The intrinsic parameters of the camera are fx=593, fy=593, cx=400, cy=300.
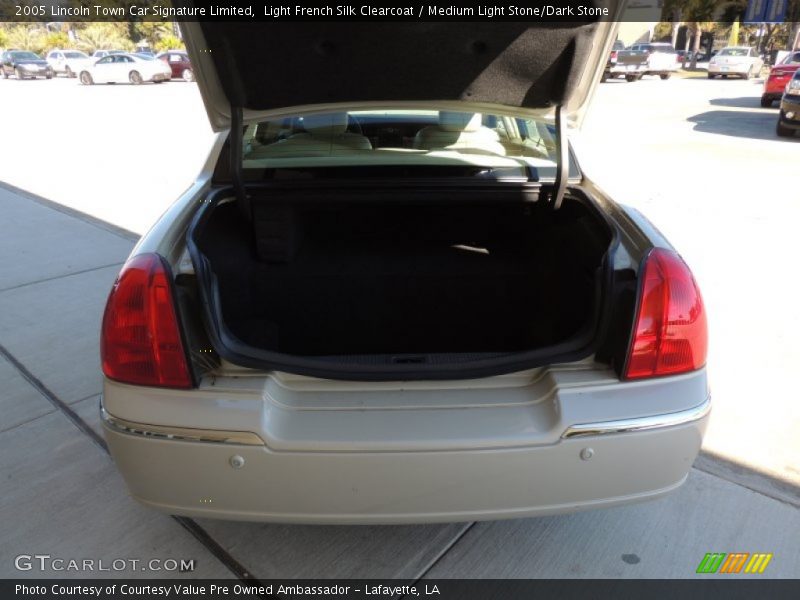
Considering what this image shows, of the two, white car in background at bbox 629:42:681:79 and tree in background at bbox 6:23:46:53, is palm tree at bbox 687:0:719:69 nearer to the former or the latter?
white car in background at bbox 629:42:681:79

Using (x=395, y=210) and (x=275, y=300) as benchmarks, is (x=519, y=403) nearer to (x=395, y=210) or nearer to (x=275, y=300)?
(x=275, y=300)

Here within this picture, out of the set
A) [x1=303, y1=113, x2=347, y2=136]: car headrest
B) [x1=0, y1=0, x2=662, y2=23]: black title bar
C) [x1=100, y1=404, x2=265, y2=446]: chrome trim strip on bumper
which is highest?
[x1=0, y1=0, x2=662, y2=23]: black title bar

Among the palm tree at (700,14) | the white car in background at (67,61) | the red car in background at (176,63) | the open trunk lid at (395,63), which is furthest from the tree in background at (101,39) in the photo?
the open trunk lid at (395,63)

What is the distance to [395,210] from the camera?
3062 millimetres

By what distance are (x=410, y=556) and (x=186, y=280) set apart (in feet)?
3.81

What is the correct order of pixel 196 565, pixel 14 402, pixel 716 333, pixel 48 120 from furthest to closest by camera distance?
pixel 48 120 → pixel 716 333 → pixel 14 402 → pixel 196 565

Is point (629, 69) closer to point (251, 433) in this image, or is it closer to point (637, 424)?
point (637, 424)

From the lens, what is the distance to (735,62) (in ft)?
87.4

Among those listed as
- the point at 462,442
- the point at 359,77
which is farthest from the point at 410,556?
the point at 359,77

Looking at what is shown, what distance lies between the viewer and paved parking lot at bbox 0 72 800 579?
2.00 meters

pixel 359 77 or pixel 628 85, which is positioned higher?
pixel 359 77

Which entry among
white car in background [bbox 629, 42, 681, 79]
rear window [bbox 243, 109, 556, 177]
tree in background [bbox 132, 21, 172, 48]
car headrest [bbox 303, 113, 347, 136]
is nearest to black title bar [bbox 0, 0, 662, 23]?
rear window [bbox 243, 109, 556, 177]

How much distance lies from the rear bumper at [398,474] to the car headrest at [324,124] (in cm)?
158
